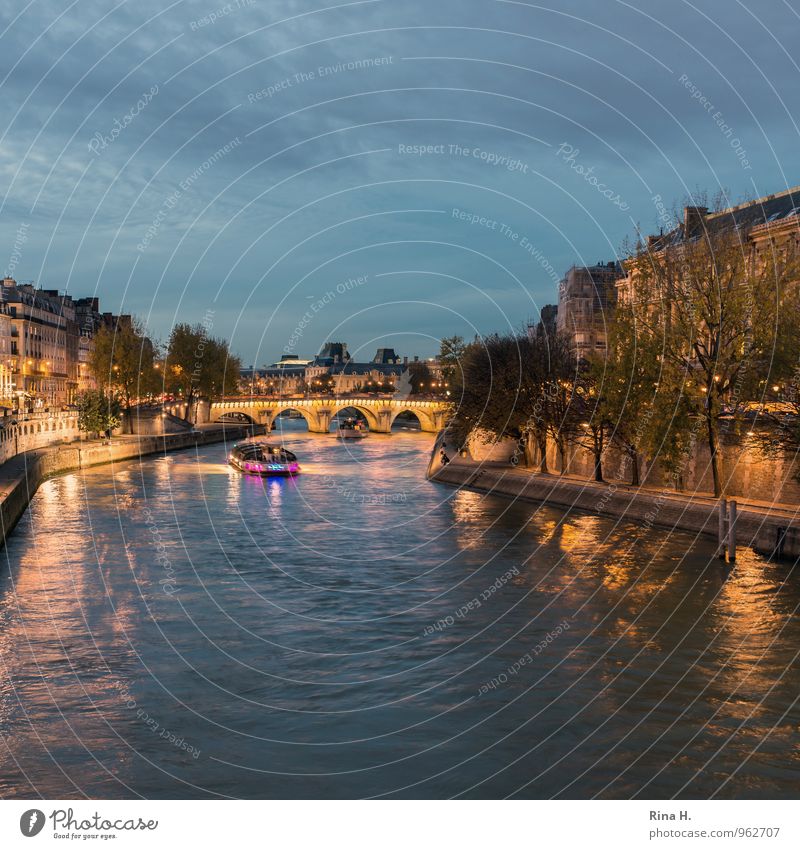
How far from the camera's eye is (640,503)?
5072cm

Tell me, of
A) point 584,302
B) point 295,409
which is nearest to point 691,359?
point 584,302

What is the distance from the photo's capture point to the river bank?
47.2 meters

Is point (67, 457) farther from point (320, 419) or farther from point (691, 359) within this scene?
point (320, 419)

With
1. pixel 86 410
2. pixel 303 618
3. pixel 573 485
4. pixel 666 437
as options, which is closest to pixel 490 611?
pixel 303 618

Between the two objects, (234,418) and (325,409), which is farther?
(234,418)

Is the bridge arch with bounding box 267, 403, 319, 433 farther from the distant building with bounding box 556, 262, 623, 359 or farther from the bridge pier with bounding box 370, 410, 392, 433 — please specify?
the distant building with bounding box 556, 262, 623, 359

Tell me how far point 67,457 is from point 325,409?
85.1 meters

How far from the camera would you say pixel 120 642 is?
2819 centimetres

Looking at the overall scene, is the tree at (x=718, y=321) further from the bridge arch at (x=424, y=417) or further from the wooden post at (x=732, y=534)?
the bridge arch at (x=424, y=417)

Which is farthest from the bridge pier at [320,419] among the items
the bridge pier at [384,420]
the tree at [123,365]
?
the tree at [123,365]

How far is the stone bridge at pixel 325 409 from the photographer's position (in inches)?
6181

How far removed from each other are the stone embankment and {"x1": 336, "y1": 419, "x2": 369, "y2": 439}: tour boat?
236 ft

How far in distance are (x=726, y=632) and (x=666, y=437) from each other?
19288 millimetres

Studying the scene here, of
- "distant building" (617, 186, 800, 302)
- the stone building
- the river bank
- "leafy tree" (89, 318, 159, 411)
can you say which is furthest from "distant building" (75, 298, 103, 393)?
"distant building" (617, 186, 800, 302)
